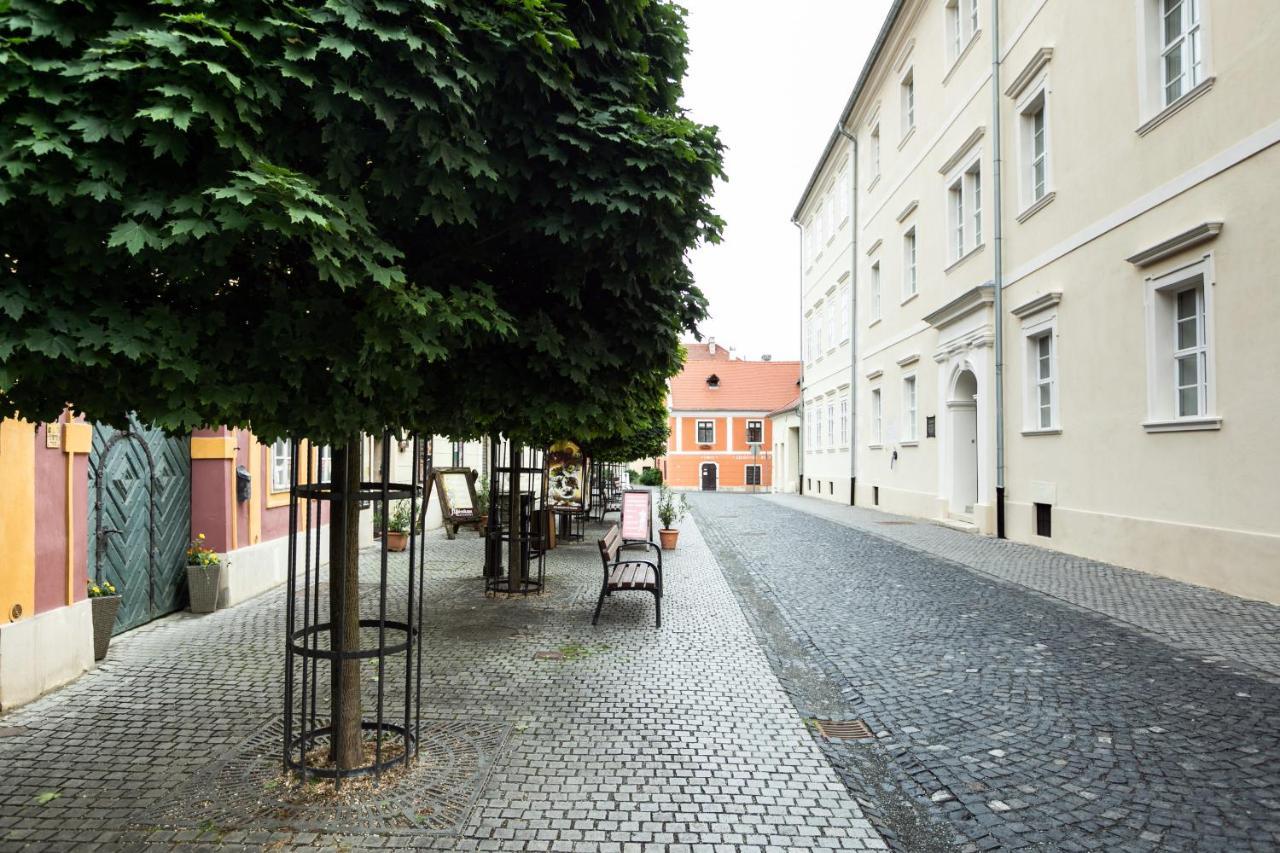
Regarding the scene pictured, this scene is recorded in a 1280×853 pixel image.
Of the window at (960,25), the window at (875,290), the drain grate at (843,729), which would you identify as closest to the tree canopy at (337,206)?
the drain grate at (843,729)

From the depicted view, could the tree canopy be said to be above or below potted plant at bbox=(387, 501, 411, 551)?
above

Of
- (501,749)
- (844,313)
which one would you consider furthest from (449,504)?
(844,313)

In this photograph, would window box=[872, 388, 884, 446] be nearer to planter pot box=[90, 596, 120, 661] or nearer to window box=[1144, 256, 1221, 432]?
window box=[1144, 256, 1221, 432]

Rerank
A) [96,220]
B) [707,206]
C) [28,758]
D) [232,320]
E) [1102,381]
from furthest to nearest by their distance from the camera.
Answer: [1102,381]
[28,758]
[707,206]
[232,320]
[96,220]

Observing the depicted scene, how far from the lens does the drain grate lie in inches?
187

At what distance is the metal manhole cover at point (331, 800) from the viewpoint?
3.49 m

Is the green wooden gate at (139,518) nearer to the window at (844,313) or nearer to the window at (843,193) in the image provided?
the window at (844,313)

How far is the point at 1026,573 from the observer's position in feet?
34.7

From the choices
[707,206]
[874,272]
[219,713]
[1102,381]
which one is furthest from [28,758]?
[874,272]

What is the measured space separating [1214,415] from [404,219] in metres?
9.22

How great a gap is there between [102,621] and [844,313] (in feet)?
82.3

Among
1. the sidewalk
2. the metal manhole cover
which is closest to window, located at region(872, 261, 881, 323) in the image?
the sidewalk

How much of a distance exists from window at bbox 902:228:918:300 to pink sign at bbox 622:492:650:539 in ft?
39.5

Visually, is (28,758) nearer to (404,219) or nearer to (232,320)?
(232,320)
